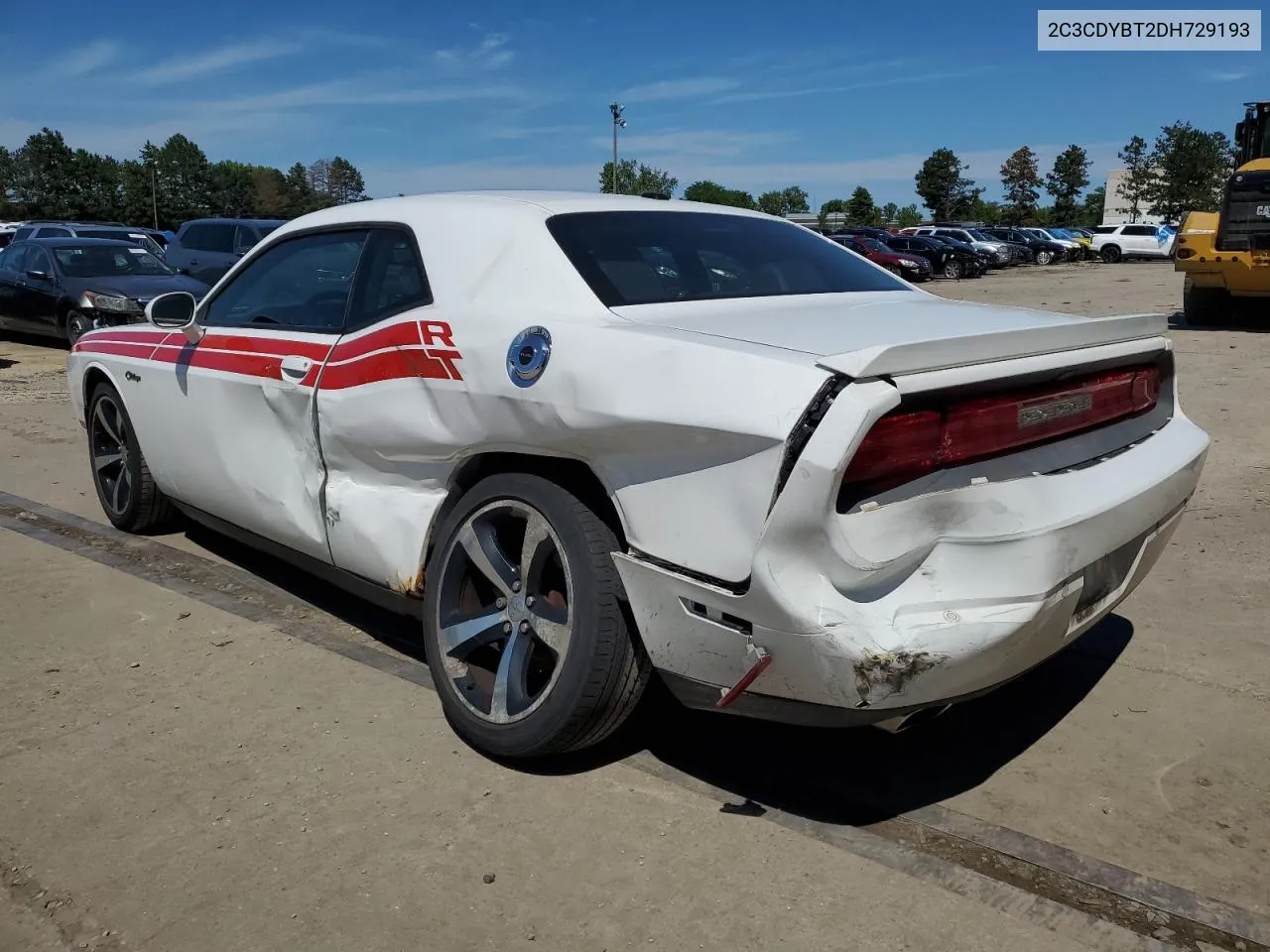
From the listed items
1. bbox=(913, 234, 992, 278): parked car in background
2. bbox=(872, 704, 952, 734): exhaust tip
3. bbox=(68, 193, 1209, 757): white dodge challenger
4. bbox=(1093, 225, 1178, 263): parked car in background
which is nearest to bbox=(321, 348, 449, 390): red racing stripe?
bbox=(68, 193, 1209, 757): white dodge challenger

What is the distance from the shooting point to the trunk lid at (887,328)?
7.55 ft

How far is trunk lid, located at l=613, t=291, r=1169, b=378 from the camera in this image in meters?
2.30

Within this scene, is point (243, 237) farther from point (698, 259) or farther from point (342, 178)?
point (342, 178)

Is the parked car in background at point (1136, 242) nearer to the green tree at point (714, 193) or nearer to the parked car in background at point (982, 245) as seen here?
the parked car in background at point (982, 245)

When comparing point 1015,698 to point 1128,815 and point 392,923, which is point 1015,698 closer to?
point 1128,815

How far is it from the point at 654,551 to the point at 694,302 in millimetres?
861

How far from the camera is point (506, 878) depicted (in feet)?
8.20

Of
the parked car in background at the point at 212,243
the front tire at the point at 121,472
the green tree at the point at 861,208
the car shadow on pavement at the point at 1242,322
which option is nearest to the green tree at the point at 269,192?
the green tree at the point at 861,208

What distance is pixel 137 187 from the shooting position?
90.6 metres

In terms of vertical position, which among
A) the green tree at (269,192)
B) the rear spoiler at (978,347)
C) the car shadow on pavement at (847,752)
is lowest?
the car shadow on pavement at (847,752)

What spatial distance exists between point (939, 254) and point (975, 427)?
119 feet

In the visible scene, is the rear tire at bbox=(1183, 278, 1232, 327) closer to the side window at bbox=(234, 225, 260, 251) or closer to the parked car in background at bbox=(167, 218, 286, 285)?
the parked car in background at bbox=(167, 218, 286, 285)

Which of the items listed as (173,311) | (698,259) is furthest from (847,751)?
(173,311)

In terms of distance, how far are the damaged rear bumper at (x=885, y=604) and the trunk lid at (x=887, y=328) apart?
0.95 ft
